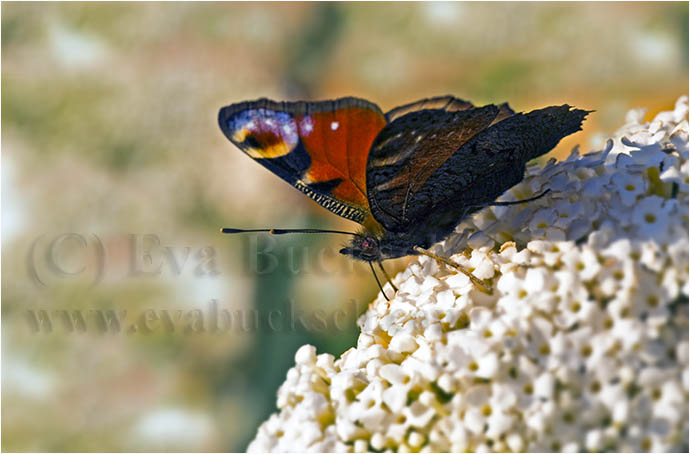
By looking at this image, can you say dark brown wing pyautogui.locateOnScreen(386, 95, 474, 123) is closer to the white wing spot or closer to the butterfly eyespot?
the white wing spot

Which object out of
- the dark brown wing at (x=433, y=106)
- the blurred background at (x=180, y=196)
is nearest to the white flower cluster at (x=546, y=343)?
the dark brown wing at (x=433, y=106)

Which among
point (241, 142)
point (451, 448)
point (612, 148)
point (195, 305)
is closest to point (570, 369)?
point (451, 448)

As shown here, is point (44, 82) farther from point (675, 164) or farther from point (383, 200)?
point (675, 164)

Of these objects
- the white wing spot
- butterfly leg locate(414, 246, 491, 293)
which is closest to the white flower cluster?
butterfly leg locate(414, 246, 491, 293)

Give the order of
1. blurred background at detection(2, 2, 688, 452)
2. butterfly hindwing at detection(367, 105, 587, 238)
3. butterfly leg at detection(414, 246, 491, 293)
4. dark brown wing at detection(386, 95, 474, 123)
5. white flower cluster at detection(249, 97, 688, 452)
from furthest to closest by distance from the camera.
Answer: blurred background at detection(2, 2, 688, 452), dark brown wing at detection(386, 95, 474, 123), butterfly hindwing at detection(367, 105, 587, 238), butterfly leg at detection(414, 246, 491, 293), white flower cluster at detection(249, 97, 688, 452)

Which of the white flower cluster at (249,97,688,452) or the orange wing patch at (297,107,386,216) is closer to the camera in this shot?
the white flower cluster at (249,97,688,452)

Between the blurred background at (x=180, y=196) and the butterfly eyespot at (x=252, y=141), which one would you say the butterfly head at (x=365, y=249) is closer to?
the butterfly eyespot at (x=252, y=141)

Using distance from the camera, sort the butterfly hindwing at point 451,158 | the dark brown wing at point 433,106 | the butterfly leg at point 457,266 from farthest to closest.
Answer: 1. the dark brown wing at point 433,106
2. the butterfly hindwing at point 451,158
3. the butterfly leg at point 457,266
